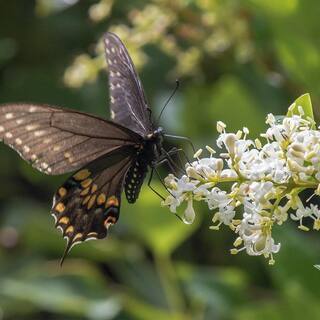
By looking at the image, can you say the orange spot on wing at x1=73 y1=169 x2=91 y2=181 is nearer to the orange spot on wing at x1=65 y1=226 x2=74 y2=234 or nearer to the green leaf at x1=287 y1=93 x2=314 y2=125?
the orange spot on wing at x1=65 y1=226 x2=74 y2=234

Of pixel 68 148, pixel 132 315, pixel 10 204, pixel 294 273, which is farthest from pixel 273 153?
pixel 10 204

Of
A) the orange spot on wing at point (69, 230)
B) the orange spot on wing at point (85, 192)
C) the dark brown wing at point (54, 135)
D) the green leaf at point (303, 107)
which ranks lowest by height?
the orange spot on wing at point (69, 230)

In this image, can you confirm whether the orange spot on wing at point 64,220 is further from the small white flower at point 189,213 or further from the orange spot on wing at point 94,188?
the small white flower at point 189,213

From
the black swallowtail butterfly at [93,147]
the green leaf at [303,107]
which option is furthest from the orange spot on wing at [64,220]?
the green leaf at [303,107]

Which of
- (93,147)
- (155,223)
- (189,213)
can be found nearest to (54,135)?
(93,147)

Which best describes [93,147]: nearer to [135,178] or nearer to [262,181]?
[135,178]

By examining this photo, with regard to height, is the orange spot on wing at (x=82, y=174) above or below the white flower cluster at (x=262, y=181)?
below

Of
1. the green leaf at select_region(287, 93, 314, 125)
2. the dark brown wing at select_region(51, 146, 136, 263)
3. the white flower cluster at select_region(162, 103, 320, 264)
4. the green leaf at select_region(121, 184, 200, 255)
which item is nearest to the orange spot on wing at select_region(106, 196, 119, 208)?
the dark brown wing at select_region(51, 146, 136, 263)
